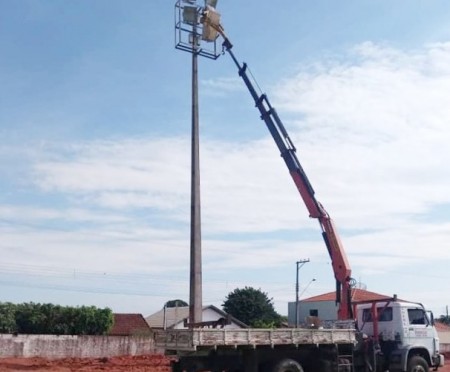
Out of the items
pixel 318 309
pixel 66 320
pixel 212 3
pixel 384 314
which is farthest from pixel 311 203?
pixel 318 309

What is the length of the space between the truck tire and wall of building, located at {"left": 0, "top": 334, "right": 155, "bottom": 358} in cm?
1833

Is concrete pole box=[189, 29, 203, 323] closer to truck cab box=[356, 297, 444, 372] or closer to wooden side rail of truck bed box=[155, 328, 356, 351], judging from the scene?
wooden side rail of truck bed box=[155, 328, 356, 351]

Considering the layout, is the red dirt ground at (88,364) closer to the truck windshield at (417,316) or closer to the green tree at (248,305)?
the truck windshield at (417,316)

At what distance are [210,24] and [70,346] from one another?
1828cm

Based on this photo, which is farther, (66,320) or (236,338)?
(66,320)

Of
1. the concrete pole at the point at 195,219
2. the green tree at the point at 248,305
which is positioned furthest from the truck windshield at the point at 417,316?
the green tree at the point at 248,305

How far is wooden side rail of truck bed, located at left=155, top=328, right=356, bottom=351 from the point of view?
16312 millimetres

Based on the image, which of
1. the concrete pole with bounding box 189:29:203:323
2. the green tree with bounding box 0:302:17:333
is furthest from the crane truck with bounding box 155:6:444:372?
the green tree with bounding box 0:302:17:333

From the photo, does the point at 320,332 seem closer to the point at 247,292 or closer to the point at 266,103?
the point at 266,103

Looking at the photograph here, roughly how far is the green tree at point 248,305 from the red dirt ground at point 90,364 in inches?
1313

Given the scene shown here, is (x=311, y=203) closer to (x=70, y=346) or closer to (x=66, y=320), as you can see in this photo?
(x=70, y=346)

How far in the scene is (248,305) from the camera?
6762 centimetres

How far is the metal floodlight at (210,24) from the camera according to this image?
992 inches

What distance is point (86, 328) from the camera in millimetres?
45844
